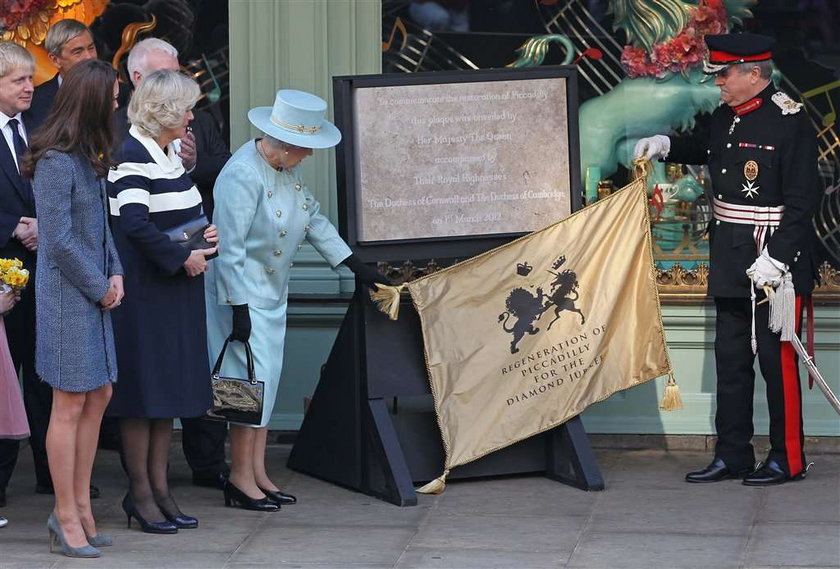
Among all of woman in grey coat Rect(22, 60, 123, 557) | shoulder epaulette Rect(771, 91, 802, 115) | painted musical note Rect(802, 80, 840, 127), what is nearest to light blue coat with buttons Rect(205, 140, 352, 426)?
woman in grey coat Rect(22, 60, 123, 557)

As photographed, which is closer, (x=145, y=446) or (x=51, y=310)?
(x=51, y=310)

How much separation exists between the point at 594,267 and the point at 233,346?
152 centimetres

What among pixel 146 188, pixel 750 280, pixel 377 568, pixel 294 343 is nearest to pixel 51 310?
pixel 146 188

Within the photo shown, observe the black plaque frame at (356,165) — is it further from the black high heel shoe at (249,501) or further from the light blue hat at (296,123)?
the black high heel shoe at (249,501)

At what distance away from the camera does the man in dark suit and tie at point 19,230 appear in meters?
6.23

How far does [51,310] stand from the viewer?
18.2ft

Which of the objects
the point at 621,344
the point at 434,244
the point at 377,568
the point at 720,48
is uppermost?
the point at 720,48

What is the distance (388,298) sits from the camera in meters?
6.43

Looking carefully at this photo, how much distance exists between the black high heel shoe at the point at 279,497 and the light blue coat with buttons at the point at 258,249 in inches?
12.8

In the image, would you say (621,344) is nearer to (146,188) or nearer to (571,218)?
(571,218)

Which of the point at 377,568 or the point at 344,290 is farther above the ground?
the point at 344,290

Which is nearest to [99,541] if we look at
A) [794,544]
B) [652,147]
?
[794,544]

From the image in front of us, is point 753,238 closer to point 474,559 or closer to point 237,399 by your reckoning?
point 474,559

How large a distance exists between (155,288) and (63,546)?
3.14 feet
